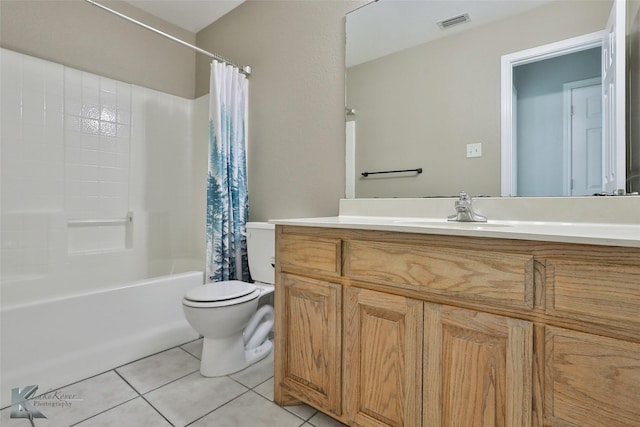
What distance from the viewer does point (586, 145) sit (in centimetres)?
118

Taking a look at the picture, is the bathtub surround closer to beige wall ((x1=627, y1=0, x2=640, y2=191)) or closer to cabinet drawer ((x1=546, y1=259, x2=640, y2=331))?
cabinet drawer ((x1=546, y1=259, x2=640, y2=331))

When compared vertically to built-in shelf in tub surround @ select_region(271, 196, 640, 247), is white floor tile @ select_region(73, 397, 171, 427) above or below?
below

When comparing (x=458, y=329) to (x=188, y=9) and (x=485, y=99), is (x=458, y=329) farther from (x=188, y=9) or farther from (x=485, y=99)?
(x=188, y=9)

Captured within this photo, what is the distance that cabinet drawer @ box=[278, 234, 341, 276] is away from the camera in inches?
47.5

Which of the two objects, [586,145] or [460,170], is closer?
[586,145]

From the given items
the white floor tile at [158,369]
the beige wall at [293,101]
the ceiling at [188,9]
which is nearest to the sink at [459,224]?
the beige wall at [293,101]

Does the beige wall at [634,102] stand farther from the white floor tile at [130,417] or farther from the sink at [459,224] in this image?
the white floor tile at [130,417]

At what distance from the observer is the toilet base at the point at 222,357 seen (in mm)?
1636

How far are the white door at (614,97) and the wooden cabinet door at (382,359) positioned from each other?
2.84ft

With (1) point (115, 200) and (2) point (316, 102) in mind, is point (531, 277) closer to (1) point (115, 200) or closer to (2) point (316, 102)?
(2) point (316, 102)

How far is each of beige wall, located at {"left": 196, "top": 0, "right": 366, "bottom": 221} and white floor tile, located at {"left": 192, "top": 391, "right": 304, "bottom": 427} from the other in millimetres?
1041

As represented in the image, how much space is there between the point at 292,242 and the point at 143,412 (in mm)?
950

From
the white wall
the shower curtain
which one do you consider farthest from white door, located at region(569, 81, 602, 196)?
the white wall

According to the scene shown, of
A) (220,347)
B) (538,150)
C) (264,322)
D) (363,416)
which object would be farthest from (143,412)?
(538,150)
